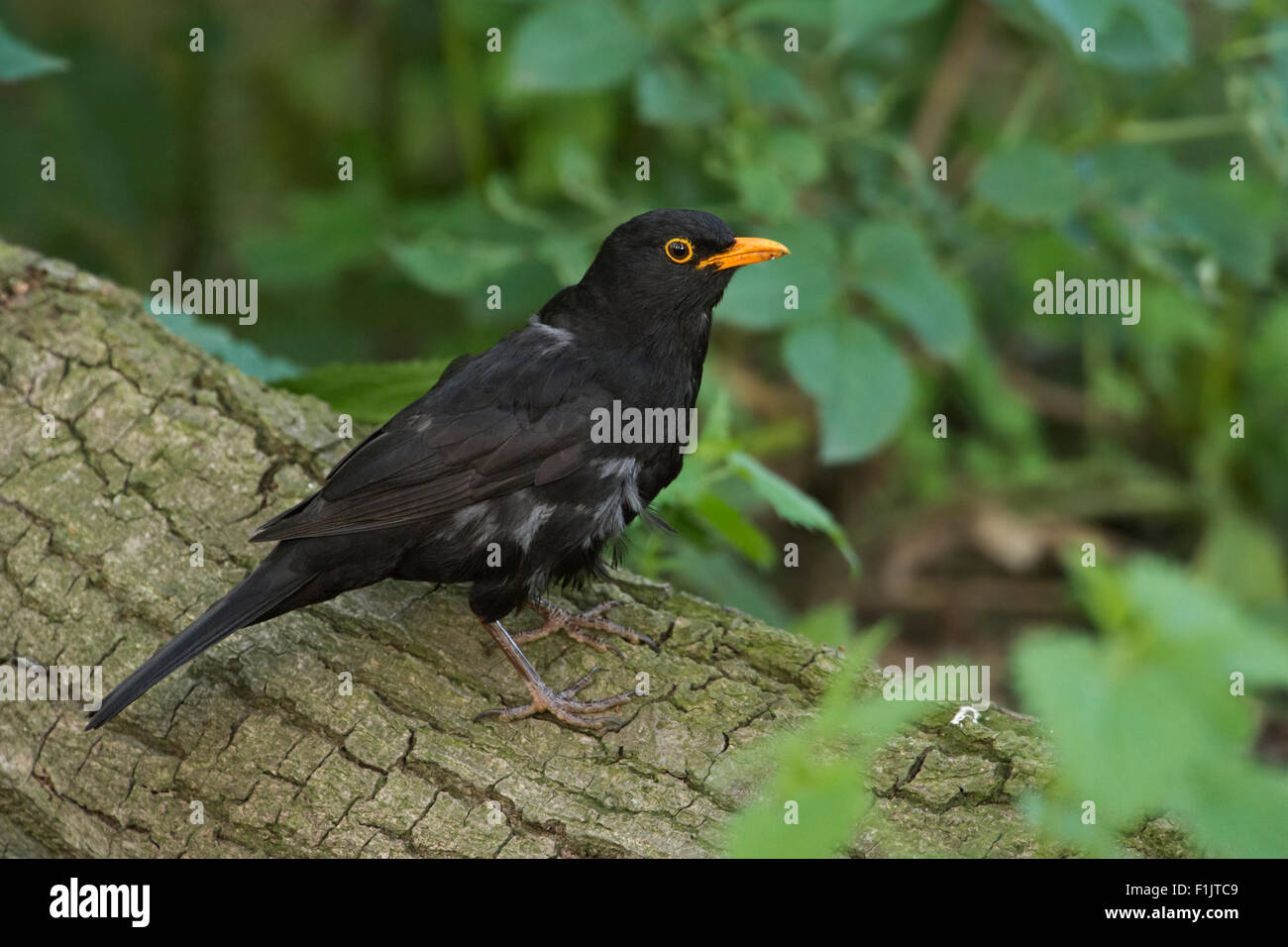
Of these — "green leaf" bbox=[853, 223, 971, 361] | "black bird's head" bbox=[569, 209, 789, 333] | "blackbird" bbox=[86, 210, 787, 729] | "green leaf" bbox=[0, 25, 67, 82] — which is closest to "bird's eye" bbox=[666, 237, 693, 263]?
"black bird's head" bbox=[569, 209, 789, 333]

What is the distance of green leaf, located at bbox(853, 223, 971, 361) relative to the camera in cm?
411

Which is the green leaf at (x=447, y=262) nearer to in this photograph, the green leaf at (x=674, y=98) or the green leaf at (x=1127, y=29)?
the green leaf at (x=674, y=98)

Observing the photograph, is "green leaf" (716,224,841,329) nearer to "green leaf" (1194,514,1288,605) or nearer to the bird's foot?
the bird's foot

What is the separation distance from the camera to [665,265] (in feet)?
11.5

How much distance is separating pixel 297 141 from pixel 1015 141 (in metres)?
3.61

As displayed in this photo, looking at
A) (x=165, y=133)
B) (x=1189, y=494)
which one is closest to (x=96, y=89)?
(x=165, y=133)

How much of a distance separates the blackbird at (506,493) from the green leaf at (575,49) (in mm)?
1102

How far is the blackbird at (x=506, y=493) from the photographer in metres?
2.88

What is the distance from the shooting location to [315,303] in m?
6.18

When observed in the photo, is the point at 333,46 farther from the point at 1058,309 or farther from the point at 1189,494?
the point at 1189,494

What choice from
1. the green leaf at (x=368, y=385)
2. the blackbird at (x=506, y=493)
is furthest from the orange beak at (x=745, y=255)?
the green leaf at (x=368, y=385)

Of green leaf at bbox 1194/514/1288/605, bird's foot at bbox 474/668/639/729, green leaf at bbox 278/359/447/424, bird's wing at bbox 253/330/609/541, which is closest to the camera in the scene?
bird's foot at bbox 474/668/639/729

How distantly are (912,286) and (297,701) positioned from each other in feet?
7.85

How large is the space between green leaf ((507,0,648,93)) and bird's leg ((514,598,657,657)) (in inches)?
71.8
